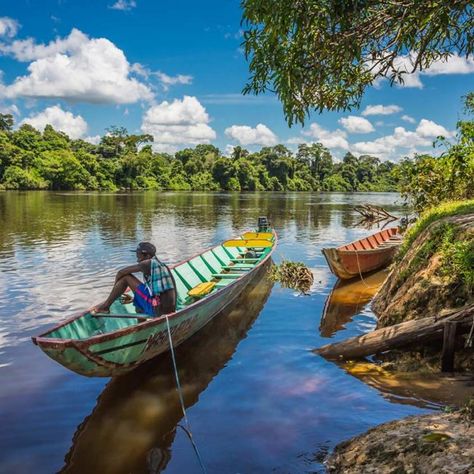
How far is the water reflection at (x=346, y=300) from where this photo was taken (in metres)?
10.9

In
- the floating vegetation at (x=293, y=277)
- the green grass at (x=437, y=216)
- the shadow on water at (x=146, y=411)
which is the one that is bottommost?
the shadow on water at (x=146, y=411)

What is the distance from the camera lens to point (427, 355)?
7.29m

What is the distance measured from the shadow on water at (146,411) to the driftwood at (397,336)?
2162mm

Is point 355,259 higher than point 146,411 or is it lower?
higher

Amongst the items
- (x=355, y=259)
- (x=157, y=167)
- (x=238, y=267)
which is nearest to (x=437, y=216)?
(x=355, y=259)

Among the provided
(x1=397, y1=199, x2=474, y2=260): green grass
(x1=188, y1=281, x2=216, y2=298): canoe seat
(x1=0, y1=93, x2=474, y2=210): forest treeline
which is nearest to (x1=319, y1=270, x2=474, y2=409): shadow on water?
(x1=188, y1=281, x2=216, y2=298): canoe seat

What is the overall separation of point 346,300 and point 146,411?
7546mm

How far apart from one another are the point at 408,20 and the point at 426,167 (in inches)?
582

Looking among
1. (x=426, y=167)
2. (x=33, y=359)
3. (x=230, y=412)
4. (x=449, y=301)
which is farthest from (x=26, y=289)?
(x=426, y=167)

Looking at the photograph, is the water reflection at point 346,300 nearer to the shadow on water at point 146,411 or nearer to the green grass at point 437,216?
the green grass at point 437,216

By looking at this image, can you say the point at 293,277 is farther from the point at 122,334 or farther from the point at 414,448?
the point at 414,448

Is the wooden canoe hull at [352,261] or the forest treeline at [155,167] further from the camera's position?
the forest treeline at [155,167]

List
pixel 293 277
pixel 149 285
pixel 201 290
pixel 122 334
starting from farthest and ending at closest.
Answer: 1. pixel 293 277
2. pixel 201 290
3. pixel 149 285
4. pixel 122 334

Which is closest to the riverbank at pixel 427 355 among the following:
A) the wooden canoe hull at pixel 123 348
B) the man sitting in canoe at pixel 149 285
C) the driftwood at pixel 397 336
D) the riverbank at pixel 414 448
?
the riverbank at pixel 414 448
